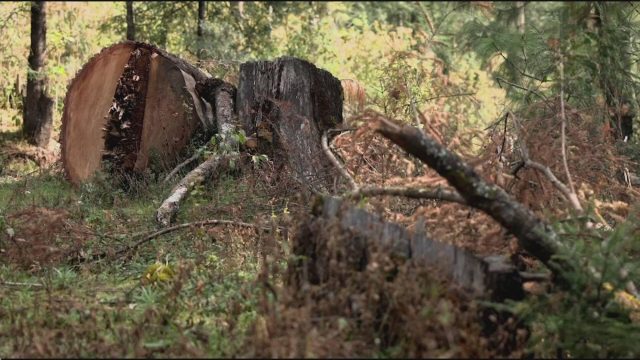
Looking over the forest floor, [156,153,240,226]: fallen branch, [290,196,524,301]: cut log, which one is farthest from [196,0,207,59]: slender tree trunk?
[290,196,524,301]: cut log

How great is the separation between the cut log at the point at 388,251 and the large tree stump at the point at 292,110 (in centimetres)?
282

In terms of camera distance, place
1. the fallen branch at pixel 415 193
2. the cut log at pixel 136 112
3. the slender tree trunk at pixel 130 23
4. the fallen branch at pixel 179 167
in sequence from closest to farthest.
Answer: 1. the fallen branch at pixel 415 193
2. the fallen branch at pixel 179 167
3. the cut log at pixel 136 112
4. the slender tree trunk at pixel 130 23

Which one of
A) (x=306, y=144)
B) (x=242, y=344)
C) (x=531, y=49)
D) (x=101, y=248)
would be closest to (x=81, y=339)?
(x=242, y=344)

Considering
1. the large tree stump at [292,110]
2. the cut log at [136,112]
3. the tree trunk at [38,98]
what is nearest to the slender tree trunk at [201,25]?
the tree trunk at [38,98]

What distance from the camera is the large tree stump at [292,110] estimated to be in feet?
22.7

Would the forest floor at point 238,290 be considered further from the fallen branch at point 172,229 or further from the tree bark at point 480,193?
the tree bark at point 480,193

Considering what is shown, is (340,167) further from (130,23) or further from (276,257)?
(130,23)

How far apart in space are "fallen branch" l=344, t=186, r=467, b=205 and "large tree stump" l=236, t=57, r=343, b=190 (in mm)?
2262

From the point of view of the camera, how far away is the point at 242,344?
332cm

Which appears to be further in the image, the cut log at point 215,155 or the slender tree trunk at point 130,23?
the slender tree trunk at point 130,23

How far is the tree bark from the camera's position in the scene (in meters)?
3.64

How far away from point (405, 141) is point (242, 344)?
4.38ft

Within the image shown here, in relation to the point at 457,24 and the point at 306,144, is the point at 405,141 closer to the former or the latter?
the point at 306,144

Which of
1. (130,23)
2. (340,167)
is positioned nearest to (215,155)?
(340,167)
